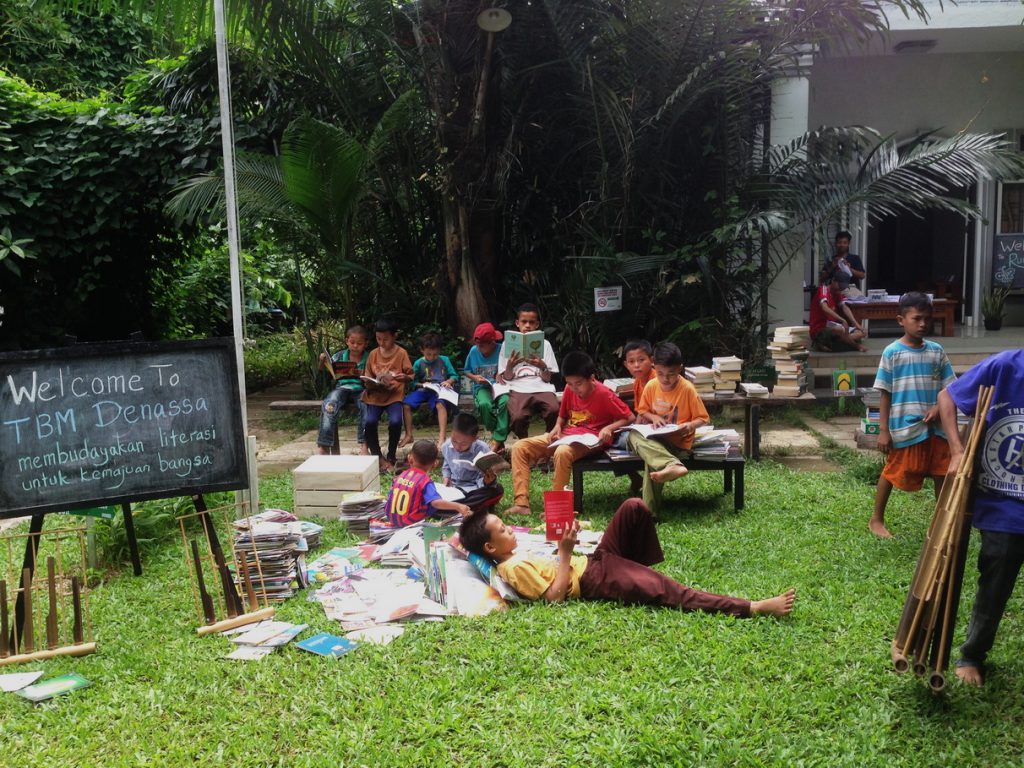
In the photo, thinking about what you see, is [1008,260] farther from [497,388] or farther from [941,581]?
[941,581]

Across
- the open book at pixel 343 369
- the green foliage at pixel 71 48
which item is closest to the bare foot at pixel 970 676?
the open book at pixel 343 369

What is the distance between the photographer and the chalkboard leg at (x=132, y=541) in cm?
529

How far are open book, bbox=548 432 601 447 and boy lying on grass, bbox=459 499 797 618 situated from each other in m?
1.68

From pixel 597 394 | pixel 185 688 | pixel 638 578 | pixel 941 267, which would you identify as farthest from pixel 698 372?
pixel 941 267

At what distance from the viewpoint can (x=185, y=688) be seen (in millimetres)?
4066

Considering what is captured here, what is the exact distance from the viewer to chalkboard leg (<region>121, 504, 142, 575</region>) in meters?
Result: 5.29

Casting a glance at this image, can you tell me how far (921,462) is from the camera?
568 cm

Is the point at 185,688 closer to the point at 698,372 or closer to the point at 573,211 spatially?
the point at 698,372

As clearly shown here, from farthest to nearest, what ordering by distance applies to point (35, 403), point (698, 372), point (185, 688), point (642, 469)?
1. point (698, 372)
2. point (642, 469)
3. point (35, 403)
4. point (185, 688)

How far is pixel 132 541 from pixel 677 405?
145 inches

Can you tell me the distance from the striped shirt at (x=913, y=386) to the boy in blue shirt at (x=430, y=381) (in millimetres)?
4062

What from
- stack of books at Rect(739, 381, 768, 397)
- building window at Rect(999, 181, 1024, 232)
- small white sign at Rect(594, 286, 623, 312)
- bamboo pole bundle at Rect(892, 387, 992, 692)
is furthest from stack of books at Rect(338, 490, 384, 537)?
building window at Rect(999, 181, 1024, 232)

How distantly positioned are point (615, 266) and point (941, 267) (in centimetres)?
762

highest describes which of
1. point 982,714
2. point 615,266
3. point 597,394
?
point 615,266
